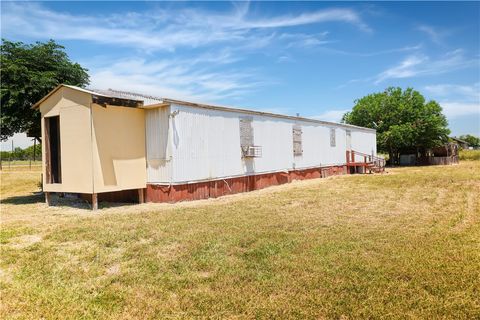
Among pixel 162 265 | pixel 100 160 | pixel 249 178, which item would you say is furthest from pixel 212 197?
pixel 162 265

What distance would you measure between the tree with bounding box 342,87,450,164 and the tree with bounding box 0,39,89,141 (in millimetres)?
27006

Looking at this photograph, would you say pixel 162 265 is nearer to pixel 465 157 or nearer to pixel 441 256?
pixel 441 256

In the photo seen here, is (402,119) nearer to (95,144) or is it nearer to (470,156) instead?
(470,156)

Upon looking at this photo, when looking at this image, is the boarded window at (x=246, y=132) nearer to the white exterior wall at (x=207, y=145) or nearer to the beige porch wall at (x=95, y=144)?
the white exterior wall at (x=207, y=145)

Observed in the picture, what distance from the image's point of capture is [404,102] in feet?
107

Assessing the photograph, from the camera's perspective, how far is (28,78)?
12828 mm

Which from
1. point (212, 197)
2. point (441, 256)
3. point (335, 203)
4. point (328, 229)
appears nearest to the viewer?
point (441, 256)

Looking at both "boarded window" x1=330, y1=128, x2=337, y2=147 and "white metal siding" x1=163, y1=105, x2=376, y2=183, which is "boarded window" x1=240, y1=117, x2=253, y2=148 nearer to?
"white metal siding" x1=163, y1=105, x2=376, y2=183

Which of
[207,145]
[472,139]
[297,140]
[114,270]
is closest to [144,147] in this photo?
[207,145]

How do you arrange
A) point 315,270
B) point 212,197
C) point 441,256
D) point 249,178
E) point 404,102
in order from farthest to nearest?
point 404,102 → point 249,178 → point 212,197 → point 441,256 → point 315,270

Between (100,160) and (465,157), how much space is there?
1788 inches

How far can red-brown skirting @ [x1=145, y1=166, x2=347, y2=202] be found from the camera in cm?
1170

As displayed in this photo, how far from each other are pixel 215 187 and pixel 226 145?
1793 mm

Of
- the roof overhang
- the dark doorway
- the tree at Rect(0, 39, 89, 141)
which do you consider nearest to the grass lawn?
the roof overhang
